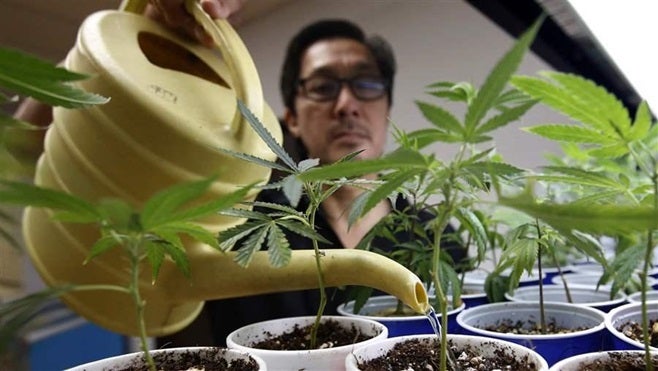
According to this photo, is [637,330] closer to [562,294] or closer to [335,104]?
[562,294]

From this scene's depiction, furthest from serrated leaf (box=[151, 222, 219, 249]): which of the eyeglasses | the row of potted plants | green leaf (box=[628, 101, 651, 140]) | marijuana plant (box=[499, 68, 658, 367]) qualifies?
the eyeglasses

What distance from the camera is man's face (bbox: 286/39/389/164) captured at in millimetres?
1057

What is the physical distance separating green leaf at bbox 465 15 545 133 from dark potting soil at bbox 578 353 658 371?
225mm

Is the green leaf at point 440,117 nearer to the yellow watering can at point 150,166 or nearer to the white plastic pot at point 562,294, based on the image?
the yellow watering can at point 150,166

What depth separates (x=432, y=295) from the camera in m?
0.65

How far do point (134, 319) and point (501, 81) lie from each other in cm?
48

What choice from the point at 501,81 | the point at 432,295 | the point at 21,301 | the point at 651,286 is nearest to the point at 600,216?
the point at 501,81

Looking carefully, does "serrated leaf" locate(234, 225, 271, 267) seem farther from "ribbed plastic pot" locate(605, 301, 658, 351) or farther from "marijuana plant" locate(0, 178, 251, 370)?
"ribbed plastic pot" locate(605, 301, 658, 351)

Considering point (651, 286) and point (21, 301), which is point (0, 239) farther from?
point (651, 286)

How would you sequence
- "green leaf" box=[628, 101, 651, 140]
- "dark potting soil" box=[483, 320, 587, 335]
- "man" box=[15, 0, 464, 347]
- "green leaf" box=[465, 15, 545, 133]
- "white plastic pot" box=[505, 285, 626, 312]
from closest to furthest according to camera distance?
"green leaf" box=[465, 15, 545, 133], "green leaf" box=[628, 101, 651, 140], "dark potting soil" box=[483, 320, 587, 335], "white plastic pot" box=[505, 285, 626, 312], "man" box=[15, 0, 464, 347]

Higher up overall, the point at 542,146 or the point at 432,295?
the point at 542,146

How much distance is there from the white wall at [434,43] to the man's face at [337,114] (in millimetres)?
330

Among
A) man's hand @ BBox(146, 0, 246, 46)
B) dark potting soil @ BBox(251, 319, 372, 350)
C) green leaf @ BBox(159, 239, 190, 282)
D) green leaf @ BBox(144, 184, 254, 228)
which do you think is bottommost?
dark potting soil @ BBox(251, 319, 372, 350)

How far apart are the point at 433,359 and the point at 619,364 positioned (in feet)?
0.47
